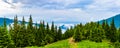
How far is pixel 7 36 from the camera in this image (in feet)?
284

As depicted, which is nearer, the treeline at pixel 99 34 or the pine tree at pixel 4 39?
the pine tree at pixel 4 39

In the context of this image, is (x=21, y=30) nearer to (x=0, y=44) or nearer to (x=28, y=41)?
(x=28, y=41)

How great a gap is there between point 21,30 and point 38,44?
52.5 feet

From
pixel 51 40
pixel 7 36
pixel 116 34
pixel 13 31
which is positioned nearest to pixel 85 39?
pixel 116 34

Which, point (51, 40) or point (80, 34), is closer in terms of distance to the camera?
point (80, 34)

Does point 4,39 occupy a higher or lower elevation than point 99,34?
higher

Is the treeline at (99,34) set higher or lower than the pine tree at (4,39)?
lower

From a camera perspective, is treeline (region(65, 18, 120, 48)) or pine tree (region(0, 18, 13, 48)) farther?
treeline (region(65, 18, 120, 48))

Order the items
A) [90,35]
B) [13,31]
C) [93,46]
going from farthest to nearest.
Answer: [90,35] < [13,31] < [93,46]

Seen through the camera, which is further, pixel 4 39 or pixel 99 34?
pixel 99 34

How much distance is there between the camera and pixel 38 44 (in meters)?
168

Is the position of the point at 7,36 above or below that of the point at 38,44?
above

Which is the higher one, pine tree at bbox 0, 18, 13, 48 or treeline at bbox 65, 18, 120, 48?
pine tree at bbox 0, 18, 13, 48

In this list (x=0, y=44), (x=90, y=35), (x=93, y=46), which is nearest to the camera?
(x=0, y=44)
